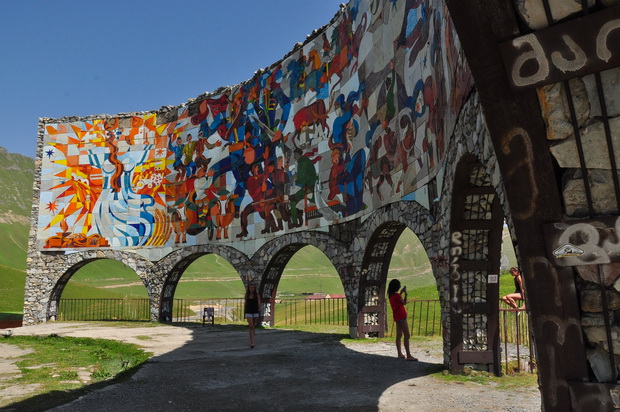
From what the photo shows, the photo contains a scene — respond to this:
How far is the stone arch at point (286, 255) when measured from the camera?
15195 millimetres

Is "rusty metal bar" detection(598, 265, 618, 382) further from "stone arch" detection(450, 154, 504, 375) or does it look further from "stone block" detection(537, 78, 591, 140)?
"stone arch" detection(450, 154, 504, 375)

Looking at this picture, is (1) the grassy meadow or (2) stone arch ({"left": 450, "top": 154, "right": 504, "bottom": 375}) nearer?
(2) stone arch ({"left": 450, "top": 154, "right": 504, "bottom": 375})

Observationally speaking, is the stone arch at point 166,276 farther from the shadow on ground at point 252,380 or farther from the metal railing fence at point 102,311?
the shadow on ground at point 252,380

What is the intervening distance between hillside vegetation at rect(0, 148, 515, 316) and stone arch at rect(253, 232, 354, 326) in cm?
573

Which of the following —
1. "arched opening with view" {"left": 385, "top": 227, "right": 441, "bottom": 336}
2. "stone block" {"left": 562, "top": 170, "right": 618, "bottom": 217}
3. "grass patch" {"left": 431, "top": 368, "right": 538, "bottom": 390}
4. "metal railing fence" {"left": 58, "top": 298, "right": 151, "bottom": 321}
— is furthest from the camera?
"metal railing fence" {"left": 58, "top": 298, "right": 151, "bottom": 321}

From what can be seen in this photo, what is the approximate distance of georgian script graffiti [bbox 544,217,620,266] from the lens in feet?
9.07

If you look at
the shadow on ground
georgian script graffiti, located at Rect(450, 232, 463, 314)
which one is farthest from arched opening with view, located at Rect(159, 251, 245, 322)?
georgian script graffiti, located at Rect(450, 232, 463, 314)

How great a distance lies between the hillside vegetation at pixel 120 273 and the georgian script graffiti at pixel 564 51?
1777 centimetres

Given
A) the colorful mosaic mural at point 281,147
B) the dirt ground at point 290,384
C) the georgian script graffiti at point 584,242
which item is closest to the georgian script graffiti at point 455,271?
the dirt ground at point 290,384

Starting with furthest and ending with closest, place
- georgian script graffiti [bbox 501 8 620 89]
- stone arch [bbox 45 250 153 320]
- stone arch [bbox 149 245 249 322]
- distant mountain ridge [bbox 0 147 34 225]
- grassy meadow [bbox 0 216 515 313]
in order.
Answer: distant mountain ridge [bbox 0 147 34 225] < grassy meadow [bbox 0 216 515 313] < stone arch [bbox 45 250 153 320] < stone arch [bbox 149 245 249 322] < georgian script graffiti [bbox 501 8 620 89]

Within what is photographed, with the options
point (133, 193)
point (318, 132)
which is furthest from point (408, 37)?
point (133, 193)

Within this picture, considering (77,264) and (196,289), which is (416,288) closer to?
(77,264)

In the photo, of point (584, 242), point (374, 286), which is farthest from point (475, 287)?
point (374, 286)

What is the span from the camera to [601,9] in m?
2.52
